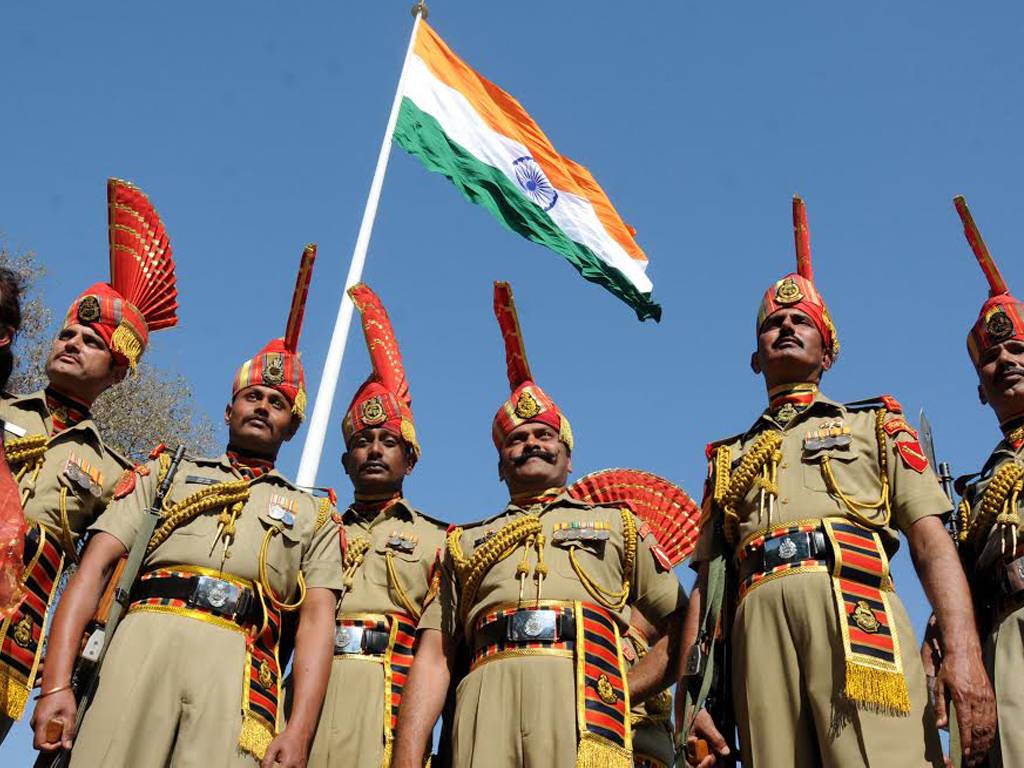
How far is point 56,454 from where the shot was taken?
18.1 ft

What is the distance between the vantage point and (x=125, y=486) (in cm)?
537

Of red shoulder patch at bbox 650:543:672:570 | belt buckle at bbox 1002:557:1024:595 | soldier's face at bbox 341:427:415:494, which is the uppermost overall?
soldier's face at bbox 341:427:415:494

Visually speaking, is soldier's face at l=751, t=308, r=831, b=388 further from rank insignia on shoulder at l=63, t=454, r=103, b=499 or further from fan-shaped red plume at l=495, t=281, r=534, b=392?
rank insignia on shoulder at l=63, t=454, r=103, b=499

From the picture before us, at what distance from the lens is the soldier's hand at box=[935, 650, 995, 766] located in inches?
166

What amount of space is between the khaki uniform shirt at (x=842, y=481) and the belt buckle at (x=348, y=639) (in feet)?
6.42

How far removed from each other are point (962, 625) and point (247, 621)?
3049 mm

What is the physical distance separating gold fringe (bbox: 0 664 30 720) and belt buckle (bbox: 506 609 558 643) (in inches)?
86.4

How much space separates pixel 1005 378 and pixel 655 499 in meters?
2.59

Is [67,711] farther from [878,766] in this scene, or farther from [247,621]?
[878,766]

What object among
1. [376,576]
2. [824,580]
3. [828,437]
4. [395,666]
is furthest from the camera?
[376,576]

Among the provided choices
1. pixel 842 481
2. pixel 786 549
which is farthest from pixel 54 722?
pixel 842 481

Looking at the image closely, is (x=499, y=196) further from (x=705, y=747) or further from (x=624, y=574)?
(x=705, y=747)

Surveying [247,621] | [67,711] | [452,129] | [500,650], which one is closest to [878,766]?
[500,650]

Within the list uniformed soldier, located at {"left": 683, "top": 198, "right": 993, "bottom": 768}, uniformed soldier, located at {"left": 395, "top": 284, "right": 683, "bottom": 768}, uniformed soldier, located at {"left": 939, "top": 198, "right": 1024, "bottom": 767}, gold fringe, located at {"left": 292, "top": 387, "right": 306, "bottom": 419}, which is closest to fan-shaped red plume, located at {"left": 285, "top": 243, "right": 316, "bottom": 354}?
gold fringe, located at {"left": 292, "top": 387, "right": 306, "bottom": 419}
